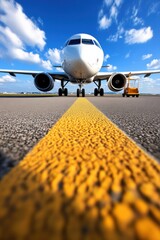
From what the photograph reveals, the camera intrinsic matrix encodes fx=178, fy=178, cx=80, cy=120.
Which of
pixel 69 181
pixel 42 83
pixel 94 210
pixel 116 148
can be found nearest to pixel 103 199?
pixel 94 210

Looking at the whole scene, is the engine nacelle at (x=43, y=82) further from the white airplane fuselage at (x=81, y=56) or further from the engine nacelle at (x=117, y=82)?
the engine nacelle at (x=117, y=82)

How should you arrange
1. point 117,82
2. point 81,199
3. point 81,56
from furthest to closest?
1. point 117,82
2. point 81,56
3. point 81,199

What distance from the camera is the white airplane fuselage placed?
10.5 metres

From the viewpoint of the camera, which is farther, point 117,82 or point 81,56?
point 117,82

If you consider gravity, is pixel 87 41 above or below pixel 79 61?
above

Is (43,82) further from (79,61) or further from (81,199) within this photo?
(81,199)

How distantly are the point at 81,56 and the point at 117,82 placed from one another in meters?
5.09

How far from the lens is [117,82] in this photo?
14445 mm

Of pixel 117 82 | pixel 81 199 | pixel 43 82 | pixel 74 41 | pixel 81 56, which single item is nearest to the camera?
pixel 81 199

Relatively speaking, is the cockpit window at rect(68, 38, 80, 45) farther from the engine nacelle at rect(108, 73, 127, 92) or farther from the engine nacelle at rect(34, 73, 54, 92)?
the engine nacelle at rect(108, 73, 127, 92)

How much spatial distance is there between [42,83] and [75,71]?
390 cm

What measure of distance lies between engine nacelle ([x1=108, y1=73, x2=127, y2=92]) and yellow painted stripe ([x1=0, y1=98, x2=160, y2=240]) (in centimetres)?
1357

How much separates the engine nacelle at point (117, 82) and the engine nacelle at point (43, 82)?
464 centimetres

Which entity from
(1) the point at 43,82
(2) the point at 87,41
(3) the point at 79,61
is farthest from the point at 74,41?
(1) the point at 43,82
